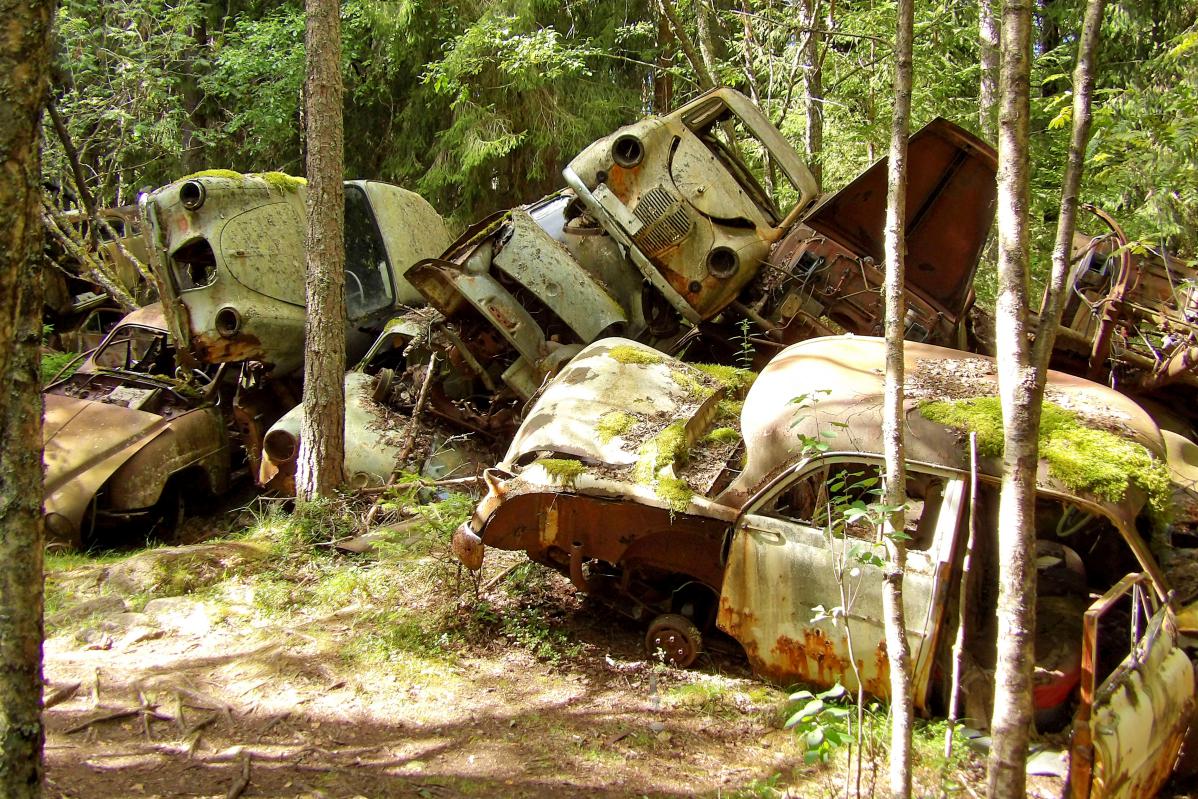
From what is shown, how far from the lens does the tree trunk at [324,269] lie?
6.20 metres

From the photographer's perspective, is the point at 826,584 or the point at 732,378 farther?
the point at 732,378

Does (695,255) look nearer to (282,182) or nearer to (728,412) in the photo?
(728,412)

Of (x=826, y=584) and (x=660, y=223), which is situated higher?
(x=660, y=223)

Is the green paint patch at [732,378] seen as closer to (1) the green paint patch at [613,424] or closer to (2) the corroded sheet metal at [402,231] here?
(1) the green paint patch at [613,424]

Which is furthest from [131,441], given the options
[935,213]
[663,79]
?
[663,79]

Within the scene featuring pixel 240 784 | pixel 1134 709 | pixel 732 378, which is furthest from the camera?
pixel 732 378

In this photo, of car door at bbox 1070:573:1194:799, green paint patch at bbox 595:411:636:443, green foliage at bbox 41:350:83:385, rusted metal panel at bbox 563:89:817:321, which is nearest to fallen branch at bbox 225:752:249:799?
green paint patch at bbox 595:411:636:443

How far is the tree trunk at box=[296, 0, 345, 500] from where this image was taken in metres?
6.20

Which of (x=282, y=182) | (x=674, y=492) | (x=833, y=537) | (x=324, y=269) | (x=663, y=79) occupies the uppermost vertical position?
(x=663, y=79)

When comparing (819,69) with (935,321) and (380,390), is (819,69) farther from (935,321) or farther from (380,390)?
(380,390)

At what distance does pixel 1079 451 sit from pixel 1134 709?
102 centimetres

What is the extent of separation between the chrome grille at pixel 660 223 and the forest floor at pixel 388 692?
8.37ft

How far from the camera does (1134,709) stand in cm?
307

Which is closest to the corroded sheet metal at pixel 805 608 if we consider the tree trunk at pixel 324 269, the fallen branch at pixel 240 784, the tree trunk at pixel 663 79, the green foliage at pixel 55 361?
the fallen branch at pixel 240 784
